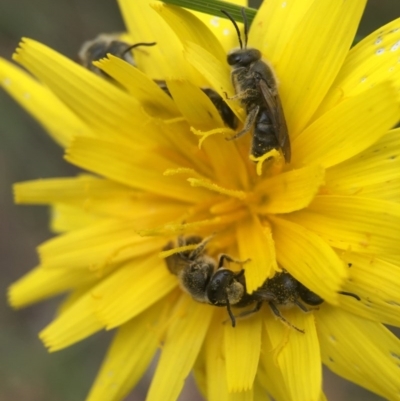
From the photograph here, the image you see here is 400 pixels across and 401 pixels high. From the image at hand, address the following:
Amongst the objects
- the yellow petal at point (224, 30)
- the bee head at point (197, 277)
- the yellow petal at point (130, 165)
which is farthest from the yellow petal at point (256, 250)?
the yellow petal at point (224, 30)

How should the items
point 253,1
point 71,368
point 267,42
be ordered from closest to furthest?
point 267,42, point 253,1, point 71,368

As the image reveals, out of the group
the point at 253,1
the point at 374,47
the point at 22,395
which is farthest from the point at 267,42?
the point at 22,395

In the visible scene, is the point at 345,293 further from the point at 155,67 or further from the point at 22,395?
the point at 22,395

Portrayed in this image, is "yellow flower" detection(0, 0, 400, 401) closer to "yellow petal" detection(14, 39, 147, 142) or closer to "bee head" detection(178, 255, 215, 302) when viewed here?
"yellow petal" detection(14, 39, 147, 142)

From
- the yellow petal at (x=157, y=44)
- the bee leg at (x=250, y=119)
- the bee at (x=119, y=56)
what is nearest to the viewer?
the bee leg at (x=250, y=119)

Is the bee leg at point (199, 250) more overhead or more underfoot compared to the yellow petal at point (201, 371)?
more overhead

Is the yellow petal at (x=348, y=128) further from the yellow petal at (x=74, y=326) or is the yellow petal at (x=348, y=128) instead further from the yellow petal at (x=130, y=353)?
the yellow petal at (x=74, y=326)

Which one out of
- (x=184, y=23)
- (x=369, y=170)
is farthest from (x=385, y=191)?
(x=184, y=23)
